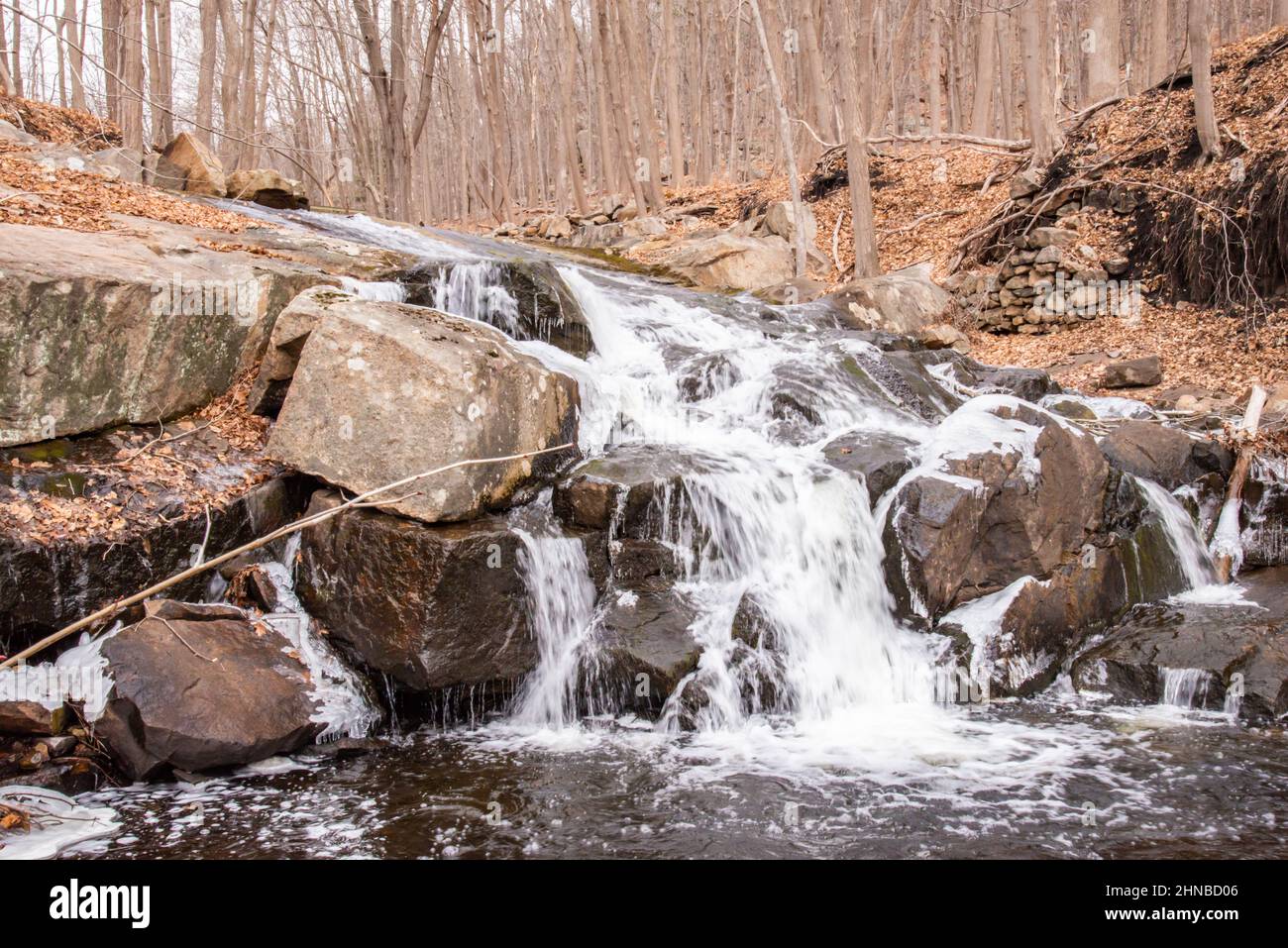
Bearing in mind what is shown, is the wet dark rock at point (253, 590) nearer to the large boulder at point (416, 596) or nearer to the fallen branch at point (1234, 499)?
the large boulder at point (416, 596)

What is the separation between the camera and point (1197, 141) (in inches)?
521

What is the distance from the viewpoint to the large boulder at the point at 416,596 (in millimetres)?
5832

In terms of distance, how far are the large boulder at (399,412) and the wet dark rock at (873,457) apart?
2998 mm

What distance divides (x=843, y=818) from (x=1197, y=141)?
13.7 m

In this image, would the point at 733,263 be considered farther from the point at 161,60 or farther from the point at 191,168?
the point at 161,60

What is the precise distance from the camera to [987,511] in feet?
22.9

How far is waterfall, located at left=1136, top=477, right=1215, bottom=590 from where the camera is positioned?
7711 millimetres

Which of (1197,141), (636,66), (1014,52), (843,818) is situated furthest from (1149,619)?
(1014,52)

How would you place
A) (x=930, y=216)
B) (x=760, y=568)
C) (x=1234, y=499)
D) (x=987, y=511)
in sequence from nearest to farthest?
(x=760, y=568) < (x=987, y=511) < (x=1234, y=499) < (x=930, y=216)

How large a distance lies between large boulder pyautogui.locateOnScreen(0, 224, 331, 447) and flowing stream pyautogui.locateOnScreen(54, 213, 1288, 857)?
1.53m

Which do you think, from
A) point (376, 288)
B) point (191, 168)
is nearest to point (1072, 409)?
point (376, 288)

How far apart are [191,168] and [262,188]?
105 centimetres

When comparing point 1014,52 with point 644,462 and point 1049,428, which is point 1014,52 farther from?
point 644,462

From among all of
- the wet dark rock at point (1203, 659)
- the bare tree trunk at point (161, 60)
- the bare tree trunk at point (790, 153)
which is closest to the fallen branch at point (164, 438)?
the wet dark rock at point (1203, 659)
